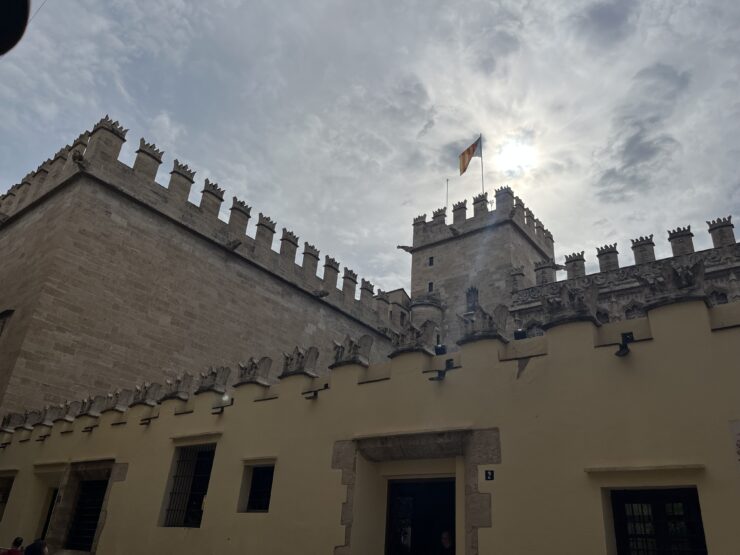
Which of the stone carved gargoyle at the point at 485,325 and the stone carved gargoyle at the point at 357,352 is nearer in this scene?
the stone carved gargoyle at the point at 485,325

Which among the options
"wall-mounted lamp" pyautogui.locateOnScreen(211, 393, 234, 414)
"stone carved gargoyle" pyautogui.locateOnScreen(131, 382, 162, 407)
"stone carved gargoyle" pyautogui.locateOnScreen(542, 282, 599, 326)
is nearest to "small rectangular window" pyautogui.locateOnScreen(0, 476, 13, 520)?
"stone carved gargoyle" pyautogui.locateOnScreen(131, 382, 162, 407)

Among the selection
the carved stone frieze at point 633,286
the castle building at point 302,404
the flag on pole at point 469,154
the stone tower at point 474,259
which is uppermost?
the flag on pole at point 469,154

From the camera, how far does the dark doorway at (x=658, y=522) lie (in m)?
4.38

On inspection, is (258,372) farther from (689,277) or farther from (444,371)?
(689,277)

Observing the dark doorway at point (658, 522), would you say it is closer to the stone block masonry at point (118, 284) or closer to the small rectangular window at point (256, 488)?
the small rectangular window at point (256, 488)

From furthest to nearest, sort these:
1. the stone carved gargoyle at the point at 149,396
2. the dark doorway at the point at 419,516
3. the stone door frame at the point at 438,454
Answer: the stone carved gargoyle at the point at 149,396, the dark doorway at the point at 419,516, the stone door frame at the point at 438,454

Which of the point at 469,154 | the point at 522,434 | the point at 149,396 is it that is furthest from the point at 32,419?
the point at 469,154

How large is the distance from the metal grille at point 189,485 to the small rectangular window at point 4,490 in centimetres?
546

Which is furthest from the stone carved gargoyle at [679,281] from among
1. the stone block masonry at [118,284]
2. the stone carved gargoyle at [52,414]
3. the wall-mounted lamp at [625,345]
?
the stone block masonry at [118,284]

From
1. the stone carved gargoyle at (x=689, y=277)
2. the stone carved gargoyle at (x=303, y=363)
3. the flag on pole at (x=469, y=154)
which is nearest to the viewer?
the stone carved gargoyle at (x=689, y=277)

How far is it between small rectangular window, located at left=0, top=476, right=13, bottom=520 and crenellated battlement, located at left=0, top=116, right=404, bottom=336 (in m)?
7.32

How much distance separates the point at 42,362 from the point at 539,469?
11.4 meters

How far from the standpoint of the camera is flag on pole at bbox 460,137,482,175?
24.0m

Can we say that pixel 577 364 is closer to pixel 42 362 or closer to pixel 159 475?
pixel 159 475
